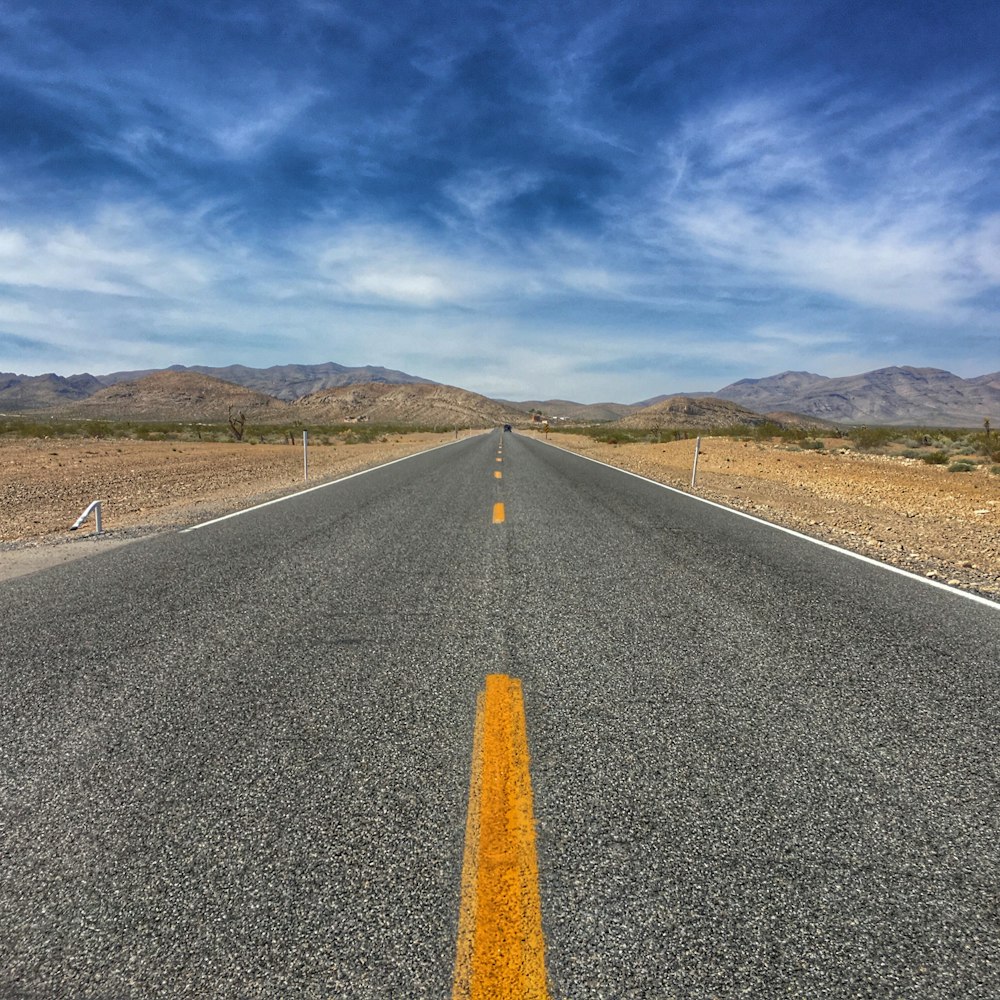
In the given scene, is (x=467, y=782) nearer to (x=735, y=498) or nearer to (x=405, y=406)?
(x=735, y=498)

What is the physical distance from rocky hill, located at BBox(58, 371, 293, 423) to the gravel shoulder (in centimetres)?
11669

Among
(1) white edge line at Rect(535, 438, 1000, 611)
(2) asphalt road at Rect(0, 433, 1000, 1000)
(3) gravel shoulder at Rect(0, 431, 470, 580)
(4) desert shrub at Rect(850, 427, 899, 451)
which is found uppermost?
(4) desert shrub at Rect(850, 427, 899, 451)

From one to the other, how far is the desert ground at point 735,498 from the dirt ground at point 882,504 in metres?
0.03

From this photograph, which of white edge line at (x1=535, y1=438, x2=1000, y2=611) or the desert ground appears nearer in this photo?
white edge line at (x1=535, y1=438, x2=1000, y2=611)

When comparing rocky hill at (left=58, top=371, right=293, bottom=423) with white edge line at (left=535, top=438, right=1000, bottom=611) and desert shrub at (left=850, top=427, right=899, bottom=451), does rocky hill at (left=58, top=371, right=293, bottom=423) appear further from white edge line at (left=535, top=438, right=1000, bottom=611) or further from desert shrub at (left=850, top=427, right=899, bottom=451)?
white edge line at (left=535, top=438, right=1000, bottom=611)

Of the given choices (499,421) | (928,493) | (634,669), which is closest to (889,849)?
(634,669)

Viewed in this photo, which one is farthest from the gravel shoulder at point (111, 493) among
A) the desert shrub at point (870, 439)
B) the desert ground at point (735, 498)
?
the desert shrub at point (870, 439)

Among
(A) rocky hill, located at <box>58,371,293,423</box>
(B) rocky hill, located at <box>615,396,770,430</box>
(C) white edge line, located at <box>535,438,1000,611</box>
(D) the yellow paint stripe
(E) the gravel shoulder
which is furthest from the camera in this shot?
(B) rocky hill, located at <box>615,396,770,430</box>

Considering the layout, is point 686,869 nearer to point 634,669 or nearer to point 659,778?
point 659,778

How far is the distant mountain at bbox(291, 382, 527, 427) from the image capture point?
493 ft

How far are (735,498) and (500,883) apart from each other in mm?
12977

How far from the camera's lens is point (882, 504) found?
1301cm

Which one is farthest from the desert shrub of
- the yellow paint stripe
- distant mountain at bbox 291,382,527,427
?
distant mountain at bbox 291,382,527,427

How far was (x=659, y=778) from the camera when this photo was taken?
8.30ft
